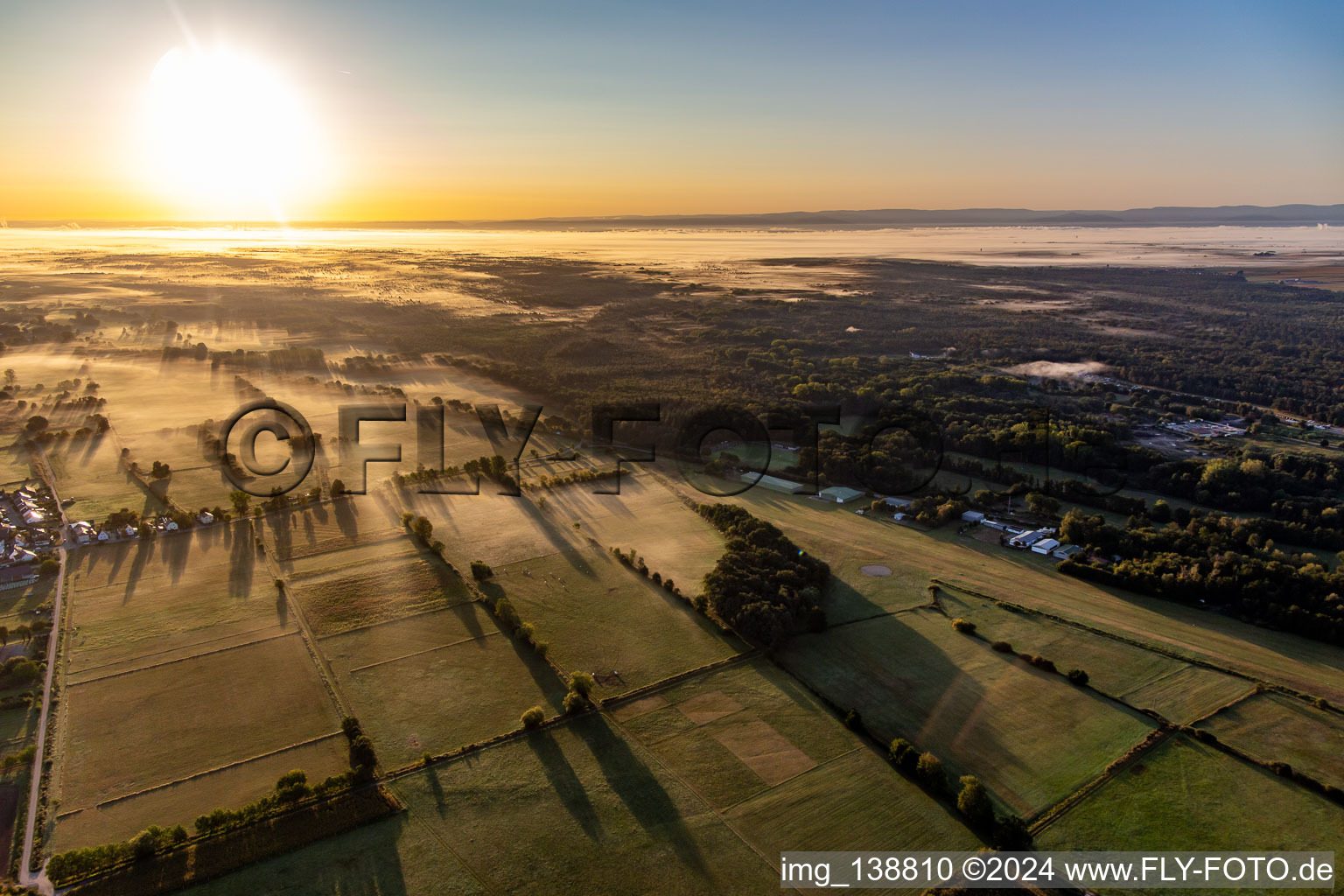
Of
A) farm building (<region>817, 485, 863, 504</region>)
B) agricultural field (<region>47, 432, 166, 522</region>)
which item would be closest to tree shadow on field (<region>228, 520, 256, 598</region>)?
agricultural field (<region>47, 432, 166, 522</region>)

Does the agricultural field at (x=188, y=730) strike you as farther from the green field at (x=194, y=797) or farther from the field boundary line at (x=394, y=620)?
the field boundary line at (x=394, y=620)

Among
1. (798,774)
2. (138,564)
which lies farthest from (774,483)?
(138,564)

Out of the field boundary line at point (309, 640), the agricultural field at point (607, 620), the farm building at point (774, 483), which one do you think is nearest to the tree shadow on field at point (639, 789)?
the agricultural field at point (607, 620)

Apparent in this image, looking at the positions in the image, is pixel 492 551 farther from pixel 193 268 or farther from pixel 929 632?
pixel 193 268

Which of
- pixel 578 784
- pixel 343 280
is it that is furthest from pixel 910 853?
pixel 343 280

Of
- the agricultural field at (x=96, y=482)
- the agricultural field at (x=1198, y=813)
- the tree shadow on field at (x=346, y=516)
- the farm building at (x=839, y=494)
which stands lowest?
the agricultural field at (x=1198, y=813)

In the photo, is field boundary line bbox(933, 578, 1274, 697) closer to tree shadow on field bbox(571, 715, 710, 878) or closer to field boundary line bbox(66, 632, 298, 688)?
tree shadow on field bbox(571, 715, 710, 878)
